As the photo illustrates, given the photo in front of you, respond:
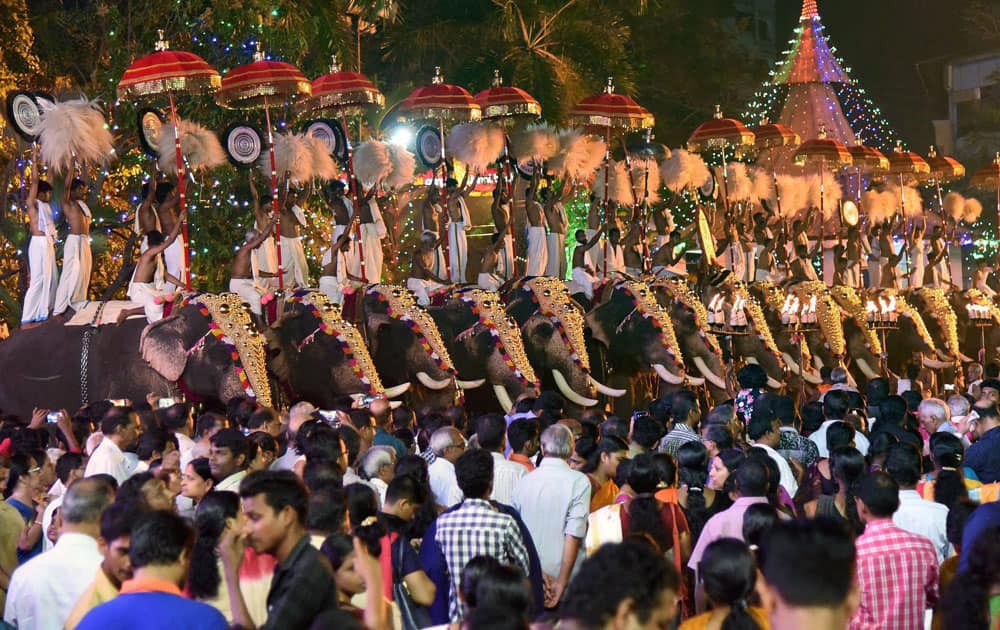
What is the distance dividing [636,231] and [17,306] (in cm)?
842

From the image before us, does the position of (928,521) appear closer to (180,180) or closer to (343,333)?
(343,333)

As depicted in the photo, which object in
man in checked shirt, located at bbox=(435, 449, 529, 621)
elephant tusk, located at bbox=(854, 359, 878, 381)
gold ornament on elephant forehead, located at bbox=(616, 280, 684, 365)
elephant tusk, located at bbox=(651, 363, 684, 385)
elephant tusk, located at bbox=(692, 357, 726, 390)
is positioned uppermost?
man in checked shirt, located at bbox=(435, 449, 529, 621)

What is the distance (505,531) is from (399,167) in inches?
528

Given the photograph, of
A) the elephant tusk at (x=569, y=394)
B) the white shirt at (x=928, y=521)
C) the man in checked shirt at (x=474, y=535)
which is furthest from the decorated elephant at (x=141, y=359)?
the white shirt at (x=928, y=521)

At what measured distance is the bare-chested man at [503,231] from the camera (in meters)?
20.8

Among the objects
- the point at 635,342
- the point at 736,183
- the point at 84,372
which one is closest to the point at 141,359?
the point at 84,372

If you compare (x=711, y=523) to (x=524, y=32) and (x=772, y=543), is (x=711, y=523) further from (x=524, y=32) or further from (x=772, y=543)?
(x=524, y=32)

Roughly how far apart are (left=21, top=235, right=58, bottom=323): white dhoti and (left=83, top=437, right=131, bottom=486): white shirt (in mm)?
8180

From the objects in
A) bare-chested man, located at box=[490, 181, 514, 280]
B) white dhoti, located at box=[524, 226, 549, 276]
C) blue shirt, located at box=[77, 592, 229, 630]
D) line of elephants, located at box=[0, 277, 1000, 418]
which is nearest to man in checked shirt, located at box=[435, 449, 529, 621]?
blue shirt, located at box=[77, 592, 229, 630]

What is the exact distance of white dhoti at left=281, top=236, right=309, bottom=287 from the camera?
18078 millimetres

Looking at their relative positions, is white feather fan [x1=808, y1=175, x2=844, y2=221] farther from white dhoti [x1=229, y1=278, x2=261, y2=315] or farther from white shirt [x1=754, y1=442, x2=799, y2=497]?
white shirt [x1=754, y1=442, x2=799, y2=497]

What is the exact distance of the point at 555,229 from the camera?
21.7 meters

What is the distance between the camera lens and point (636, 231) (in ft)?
73.0

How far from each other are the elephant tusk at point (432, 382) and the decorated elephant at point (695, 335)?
3795 millimetres
